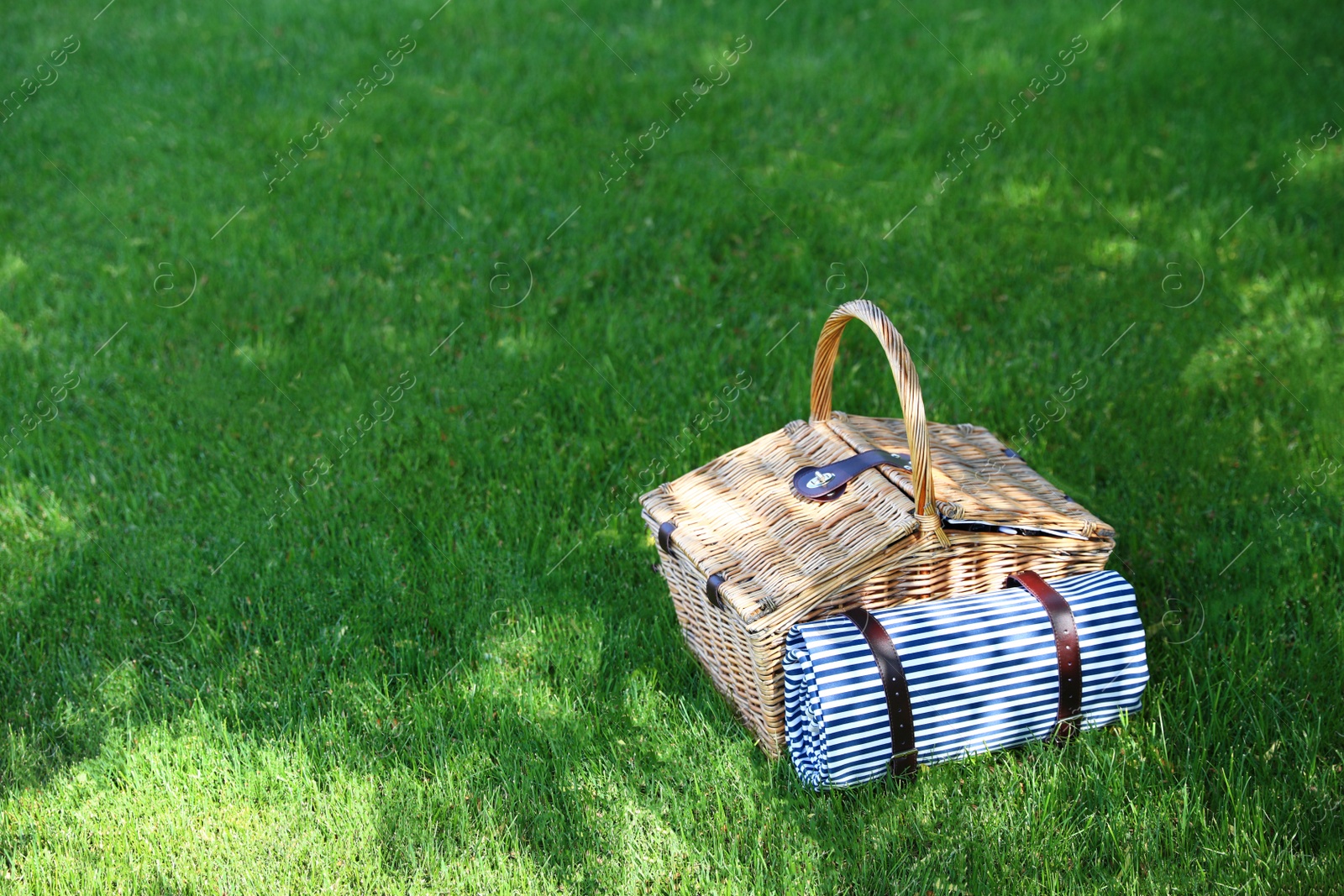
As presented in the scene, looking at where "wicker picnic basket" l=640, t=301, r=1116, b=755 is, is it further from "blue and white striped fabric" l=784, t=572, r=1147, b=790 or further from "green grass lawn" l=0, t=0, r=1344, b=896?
"green grass lawn" l=0, t=0, r=1344, b=896

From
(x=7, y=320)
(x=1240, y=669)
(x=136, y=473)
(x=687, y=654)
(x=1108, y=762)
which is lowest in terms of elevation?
(x=1240, y=669)

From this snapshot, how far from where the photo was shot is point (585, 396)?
4504mm

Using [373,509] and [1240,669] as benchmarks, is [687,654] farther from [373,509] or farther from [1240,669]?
[1240,669]

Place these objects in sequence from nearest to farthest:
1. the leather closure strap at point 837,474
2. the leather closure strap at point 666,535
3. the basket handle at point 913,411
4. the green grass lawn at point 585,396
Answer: the basket handle at point 913,411
the green grass lawn at point 585,396
the leather closure strap at point 837,474
the leather closure strap at point 666,535

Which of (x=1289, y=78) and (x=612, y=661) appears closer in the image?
(x=612, y=661)

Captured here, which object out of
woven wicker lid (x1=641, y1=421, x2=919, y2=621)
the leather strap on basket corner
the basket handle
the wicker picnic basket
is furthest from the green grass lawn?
the basket handle

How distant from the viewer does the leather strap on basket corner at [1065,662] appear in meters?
2.87

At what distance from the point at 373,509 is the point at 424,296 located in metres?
1.50

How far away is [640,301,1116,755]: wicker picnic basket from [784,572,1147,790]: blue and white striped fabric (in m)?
0.09

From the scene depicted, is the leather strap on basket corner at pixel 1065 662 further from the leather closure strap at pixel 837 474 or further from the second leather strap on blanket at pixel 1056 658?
the leather closure strap at pixel 837 474

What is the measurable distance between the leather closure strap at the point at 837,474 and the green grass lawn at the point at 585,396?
72 cm

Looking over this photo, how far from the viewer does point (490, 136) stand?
247 inches

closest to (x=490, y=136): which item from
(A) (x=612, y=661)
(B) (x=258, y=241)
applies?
(B) (x=258, y=241)

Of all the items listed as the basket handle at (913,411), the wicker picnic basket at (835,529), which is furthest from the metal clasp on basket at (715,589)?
the basket handle at (913,411)
